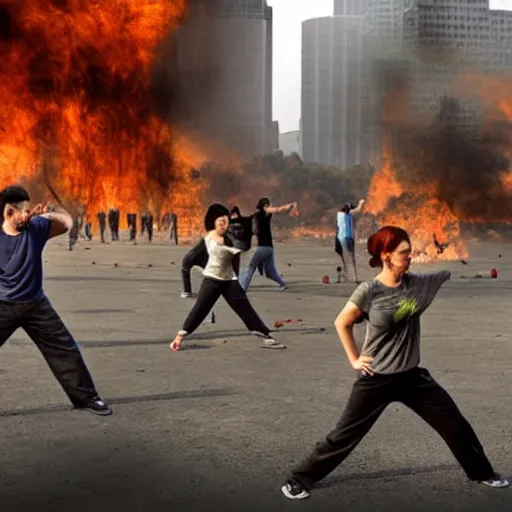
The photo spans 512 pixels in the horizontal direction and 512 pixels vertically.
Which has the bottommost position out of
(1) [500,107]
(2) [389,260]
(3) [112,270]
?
(3) [112,270]

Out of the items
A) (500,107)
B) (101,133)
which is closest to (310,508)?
(101,133)

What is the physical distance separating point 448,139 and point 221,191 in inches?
782

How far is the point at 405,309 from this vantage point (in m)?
3.76

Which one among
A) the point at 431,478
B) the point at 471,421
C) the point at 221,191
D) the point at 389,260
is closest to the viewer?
the point at 389,260

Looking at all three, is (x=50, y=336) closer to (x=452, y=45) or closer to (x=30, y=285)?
(x=30, y=285)

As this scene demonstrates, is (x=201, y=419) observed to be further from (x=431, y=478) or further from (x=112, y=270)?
(x=112, y=270)

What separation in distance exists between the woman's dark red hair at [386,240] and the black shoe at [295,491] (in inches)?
44.4

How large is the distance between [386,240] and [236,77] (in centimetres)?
11177

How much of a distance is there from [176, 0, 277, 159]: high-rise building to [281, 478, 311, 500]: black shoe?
51.6 meters

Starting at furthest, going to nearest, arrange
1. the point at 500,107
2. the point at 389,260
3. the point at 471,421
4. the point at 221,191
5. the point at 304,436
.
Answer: the point at 221,191 → the point at 500,107 → the point at 471,421 → the point at 304,436 → the point at 389,260

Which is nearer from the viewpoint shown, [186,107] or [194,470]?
[194,470]

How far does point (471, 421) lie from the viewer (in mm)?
5430

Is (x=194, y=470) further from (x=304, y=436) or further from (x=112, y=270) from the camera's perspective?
(x=112, y=270)

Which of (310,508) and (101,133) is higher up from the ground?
(101,133)
